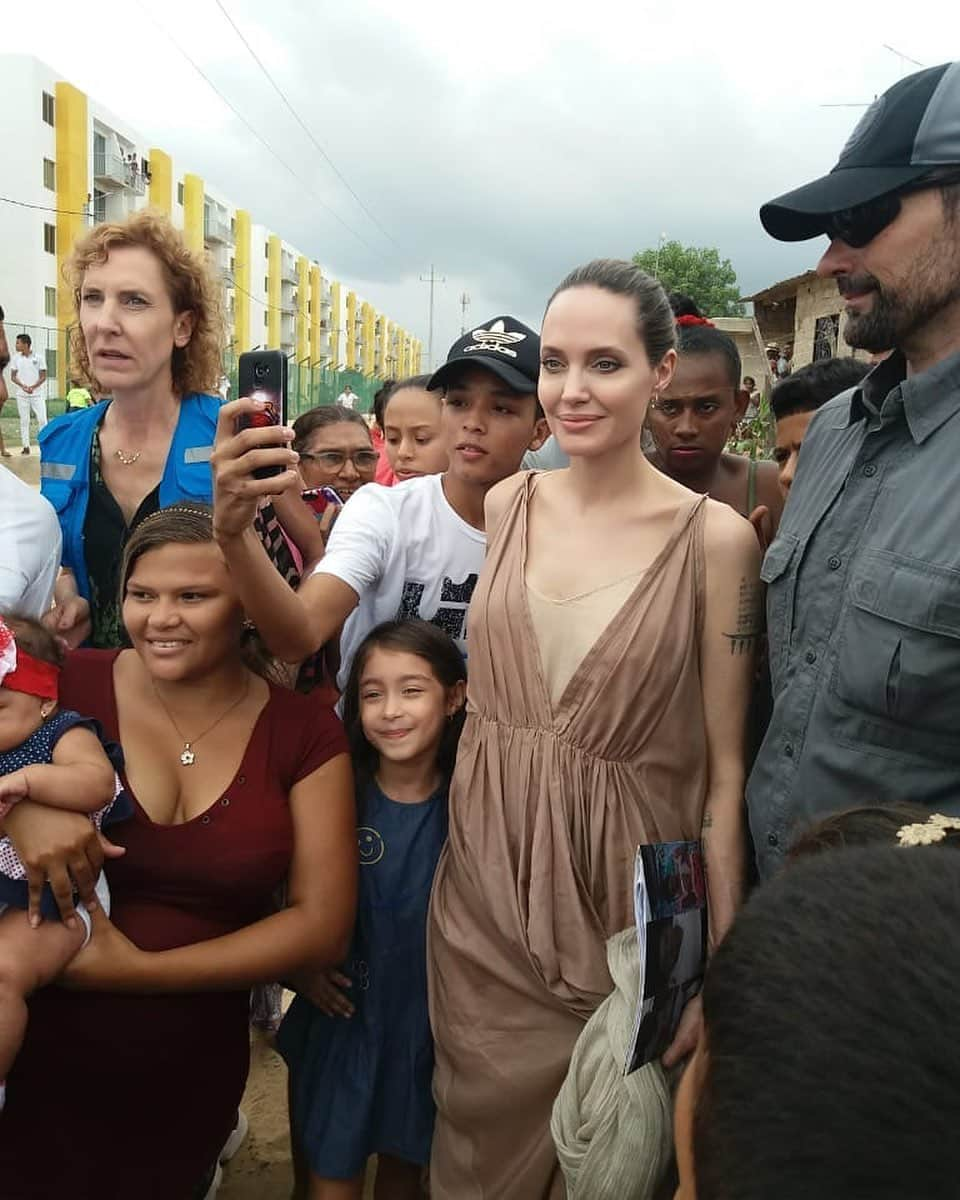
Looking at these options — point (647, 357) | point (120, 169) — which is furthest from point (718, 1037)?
point (120, 169)

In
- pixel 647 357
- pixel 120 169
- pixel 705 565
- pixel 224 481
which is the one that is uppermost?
pixel 120 169

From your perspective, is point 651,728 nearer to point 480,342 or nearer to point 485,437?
point 485,437

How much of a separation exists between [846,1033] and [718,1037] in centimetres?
15

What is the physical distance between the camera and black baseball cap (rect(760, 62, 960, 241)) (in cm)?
165

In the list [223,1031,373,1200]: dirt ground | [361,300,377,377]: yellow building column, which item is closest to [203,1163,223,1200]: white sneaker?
[223,1031,373,1200]: dirt ground

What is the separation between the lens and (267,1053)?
3.49 metres

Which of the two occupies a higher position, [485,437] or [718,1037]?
[485,437]

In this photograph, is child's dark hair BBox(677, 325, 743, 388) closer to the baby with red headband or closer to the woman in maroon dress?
the woman in maroon dress

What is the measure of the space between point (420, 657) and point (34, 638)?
2.96 ft

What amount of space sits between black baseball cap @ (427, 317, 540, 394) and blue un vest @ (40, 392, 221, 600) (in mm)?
723

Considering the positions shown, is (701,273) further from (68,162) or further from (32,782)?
(32,782)

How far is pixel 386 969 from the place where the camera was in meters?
2.36

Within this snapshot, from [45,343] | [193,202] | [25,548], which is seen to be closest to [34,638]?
[25,548]

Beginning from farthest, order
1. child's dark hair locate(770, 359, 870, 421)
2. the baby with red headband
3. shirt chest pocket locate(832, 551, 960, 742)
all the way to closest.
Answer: child's dark hair locate(770, 359, 870, 421) < the baby with red headband < shirt chest pocket locate(832, 551, 960, 742)
